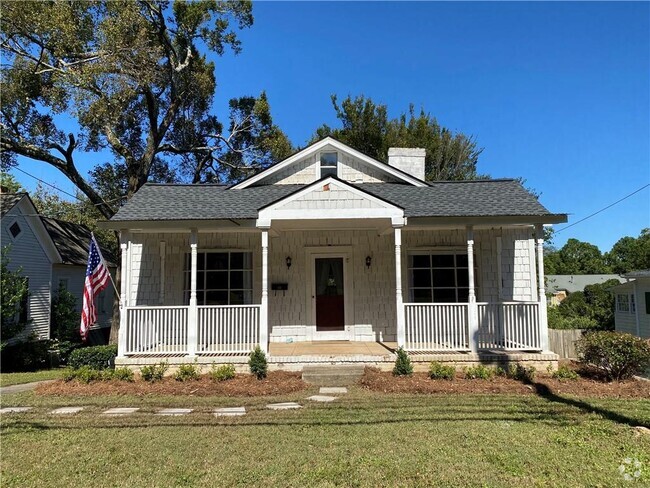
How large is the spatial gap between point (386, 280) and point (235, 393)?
4891 millimetres

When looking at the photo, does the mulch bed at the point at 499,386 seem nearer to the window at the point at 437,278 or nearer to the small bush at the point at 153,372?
the window at the point at 437,278

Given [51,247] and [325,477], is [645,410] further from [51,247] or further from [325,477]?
[51,247]

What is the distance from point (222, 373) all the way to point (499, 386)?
521cm

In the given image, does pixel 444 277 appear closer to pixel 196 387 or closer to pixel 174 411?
pixel 196 387

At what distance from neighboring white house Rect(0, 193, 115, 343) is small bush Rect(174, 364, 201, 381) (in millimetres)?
9410

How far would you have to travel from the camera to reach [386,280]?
11000 millimetres

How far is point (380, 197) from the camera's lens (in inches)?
347

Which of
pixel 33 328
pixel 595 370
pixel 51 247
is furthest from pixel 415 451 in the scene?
pixel 51 247

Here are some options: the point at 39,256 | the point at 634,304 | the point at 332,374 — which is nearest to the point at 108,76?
the point at 39,256

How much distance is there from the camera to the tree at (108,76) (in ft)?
45.2

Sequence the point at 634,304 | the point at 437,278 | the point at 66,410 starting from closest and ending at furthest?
1. the point at 66,410
2. the point at 437,278
3. the point at 634,304

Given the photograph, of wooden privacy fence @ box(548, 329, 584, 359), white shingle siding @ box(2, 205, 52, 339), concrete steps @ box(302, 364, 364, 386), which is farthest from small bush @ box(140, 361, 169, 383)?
wooden privacy fence @ box(548, 329, 584, 359)

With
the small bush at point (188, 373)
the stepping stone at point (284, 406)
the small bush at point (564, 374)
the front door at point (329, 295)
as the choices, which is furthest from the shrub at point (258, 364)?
the small bush at point (564, 374)

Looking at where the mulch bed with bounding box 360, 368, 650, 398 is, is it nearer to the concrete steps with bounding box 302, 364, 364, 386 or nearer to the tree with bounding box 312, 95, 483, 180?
the concrete steps with bounding box 302, 364, 364, 386
